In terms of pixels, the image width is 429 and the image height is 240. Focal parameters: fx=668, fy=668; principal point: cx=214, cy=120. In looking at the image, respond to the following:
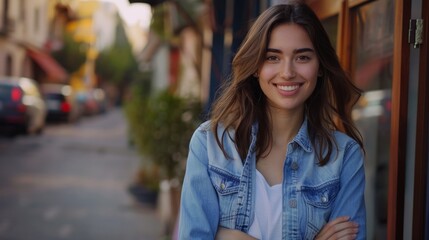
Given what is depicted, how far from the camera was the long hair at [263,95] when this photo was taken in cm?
213

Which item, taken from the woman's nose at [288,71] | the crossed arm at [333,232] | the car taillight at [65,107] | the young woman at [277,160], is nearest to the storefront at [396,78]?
the young woman at [277,160]

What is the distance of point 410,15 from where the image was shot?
8.43 feet

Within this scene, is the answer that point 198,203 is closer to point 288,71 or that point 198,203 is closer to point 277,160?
point 277,160

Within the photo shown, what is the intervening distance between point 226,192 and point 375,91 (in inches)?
89.2

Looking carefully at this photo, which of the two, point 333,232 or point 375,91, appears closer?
point 333,232

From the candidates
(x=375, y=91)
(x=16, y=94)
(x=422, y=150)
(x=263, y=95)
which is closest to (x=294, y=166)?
(x=263, y=95)

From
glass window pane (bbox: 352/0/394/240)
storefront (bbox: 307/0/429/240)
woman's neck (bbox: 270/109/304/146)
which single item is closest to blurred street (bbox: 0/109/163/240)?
glass window pane (bbox: 352/0/394/240)

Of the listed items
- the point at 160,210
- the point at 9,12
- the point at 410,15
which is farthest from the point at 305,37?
the point at 9,12

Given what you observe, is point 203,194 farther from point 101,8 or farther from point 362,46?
point 101,8

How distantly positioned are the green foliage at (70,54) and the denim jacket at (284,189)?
39.5 metres

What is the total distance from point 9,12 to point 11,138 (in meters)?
11.6

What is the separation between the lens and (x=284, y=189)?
2.08 m

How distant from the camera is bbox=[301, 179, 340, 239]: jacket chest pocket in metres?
2.10

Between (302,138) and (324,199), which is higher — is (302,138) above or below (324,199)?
above
